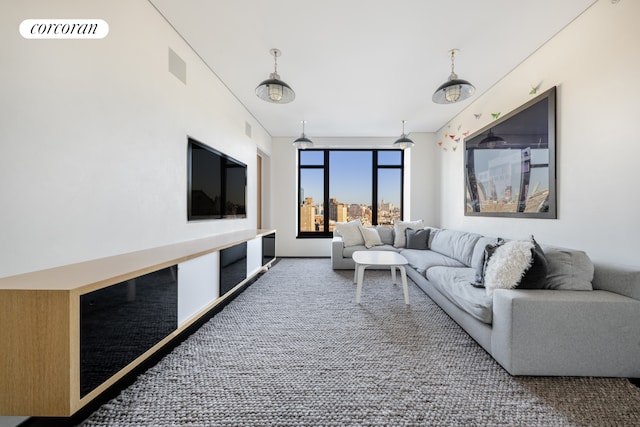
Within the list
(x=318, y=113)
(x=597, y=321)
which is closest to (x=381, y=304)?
(x=597, y=321)

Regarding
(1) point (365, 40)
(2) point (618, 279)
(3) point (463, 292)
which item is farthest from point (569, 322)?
(1) point (365, 40)

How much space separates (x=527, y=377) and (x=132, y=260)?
263cm

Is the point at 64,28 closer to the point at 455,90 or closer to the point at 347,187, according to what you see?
the point at 455,90

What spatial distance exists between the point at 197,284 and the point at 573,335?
8.78 feet

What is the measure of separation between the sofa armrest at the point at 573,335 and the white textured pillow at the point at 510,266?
0.21 m

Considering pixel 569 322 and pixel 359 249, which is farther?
pixel 359 249

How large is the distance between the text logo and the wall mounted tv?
1.11 metres

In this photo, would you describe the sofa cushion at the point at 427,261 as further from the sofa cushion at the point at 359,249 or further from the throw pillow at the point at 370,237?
the throw pillow at the point at 370,237

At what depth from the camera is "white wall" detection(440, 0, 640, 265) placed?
5.83ft

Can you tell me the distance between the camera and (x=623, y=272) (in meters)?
1.66

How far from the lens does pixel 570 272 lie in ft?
5.86

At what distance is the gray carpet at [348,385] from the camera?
1.29 meters

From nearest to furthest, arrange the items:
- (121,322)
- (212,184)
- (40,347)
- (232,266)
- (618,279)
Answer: (40,347), (121,322), (618,279), (232,266), (212,184)

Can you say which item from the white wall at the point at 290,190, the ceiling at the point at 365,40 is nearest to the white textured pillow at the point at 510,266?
the ceiling at the point at 365,40
